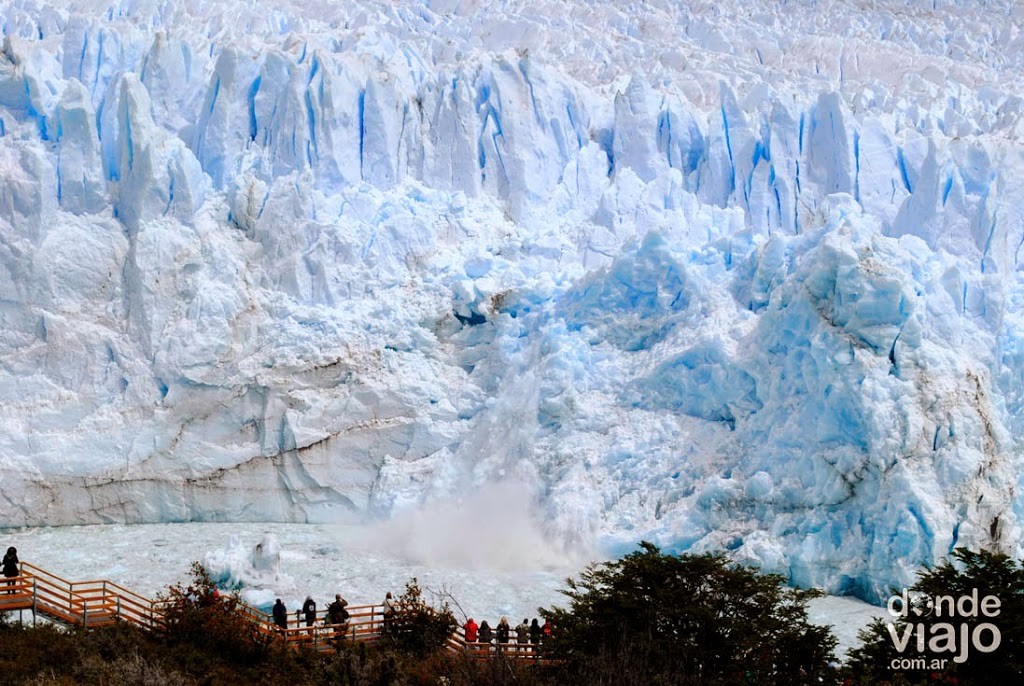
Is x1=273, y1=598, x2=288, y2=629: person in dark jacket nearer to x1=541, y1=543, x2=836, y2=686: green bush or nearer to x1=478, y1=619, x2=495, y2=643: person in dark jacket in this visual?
x1=478, y1=619, x2=495, y2=643: person in dark jacket

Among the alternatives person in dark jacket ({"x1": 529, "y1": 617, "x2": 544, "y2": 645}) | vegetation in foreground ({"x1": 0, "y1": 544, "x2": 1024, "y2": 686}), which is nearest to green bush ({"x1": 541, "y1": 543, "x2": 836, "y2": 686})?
vegetation in foreground ({"x1": 0, "y1": 544, "x2": 1024, "y2": 686})

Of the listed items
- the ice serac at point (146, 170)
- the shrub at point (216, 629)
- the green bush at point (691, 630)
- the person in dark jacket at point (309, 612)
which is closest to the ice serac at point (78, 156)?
the ice serac at point (146, 170)

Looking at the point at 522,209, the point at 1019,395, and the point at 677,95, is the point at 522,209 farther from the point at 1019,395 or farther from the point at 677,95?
the point at 1019,395

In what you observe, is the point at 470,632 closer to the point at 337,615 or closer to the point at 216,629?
the point at 337,615

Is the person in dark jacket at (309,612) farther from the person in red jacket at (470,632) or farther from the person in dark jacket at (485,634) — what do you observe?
the person in dark jacket at (485,634)

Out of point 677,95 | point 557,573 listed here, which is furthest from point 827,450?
point 677,95

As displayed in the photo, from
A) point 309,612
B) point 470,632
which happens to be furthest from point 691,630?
point 309,612
